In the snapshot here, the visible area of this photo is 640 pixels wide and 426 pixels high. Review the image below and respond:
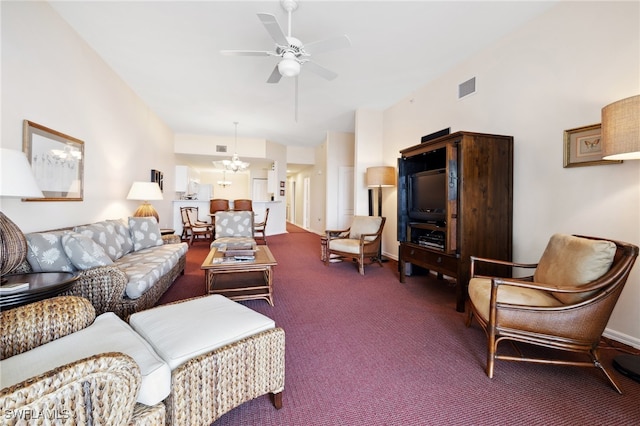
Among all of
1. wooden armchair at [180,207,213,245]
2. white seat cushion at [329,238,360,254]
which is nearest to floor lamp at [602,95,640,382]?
white seat cushion at [329,238,360,254]

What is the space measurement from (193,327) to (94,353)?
1.20 ft

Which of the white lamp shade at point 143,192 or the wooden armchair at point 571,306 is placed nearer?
the wooden armchair at point 571,306

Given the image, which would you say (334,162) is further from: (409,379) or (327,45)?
(409,379)

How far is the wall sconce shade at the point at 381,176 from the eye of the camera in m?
4.56

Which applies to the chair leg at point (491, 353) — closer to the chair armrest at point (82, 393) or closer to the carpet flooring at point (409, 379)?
the carpet flooring at point (409, 379)

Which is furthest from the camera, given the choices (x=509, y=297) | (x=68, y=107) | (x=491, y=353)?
(x=68, y=107)

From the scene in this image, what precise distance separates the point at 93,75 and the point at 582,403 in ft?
16.9

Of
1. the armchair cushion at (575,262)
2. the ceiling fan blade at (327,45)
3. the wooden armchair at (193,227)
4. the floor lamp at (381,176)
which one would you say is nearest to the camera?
the armchair cushion at (575,262)

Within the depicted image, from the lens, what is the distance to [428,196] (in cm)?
331

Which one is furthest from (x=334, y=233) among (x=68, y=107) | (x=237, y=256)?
(x=68, y=107)

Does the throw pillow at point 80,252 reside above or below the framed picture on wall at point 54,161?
below

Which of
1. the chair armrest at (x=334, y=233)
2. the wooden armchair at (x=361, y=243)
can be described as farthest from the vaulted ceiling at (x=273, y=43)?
the chair armrest at (x=334, y=233)

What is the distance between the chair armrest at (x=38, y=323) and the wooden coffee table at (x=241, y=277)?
1212mm

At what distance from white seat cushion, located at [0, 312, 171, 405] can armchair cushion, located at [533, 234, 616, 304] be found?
217 cm
